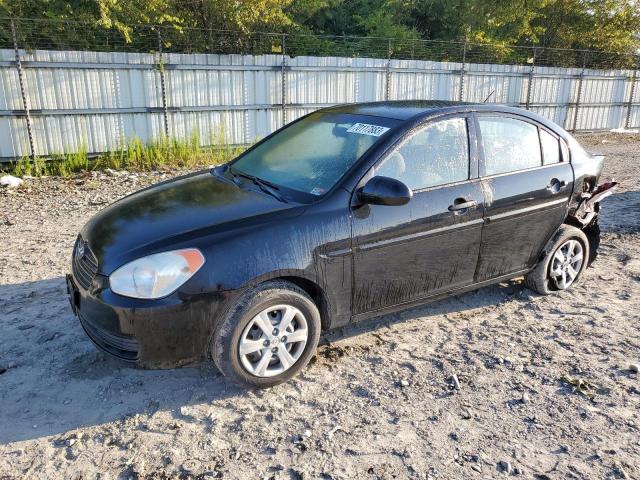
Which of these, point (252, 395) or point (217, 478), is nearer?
point (217, 478)

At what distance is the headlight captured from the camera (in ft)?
9.72

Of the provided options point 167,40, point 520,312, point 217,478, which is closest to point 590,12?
point 167,40

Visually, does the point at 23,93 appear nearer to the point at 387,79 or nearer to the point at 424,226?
the point at 387,79

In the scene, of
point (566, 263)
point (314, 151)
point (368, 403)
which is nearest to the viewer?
point (368, 403)

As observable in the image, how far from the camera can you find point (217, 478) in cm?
263

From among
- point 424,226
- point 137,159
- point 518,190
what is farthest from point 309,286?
point 137,159

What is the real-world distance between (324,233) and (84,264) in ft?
4.90

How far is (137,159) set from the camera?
10.1 m

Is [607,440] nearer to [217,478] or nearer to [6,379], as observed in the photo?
[217,478]

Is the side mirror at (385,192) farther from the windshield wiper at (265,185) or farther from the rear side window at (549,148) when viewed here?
the rear side window at (549,148)

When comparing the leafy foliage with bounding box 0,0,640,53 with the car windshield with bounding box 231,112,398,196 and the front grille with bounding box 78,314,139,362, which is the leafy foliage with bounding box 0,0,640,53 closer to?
the car windshield with bounding box 231,112,398,196

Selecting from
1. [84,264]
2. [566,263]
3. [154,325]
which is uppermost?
[84,264]

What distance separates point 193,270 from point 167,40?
9.76m

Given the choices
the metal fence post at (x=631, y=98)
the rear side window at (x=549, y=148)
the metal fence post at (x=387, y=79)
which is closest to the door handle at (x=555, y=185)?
the rear side window at (x=549, y=148)
